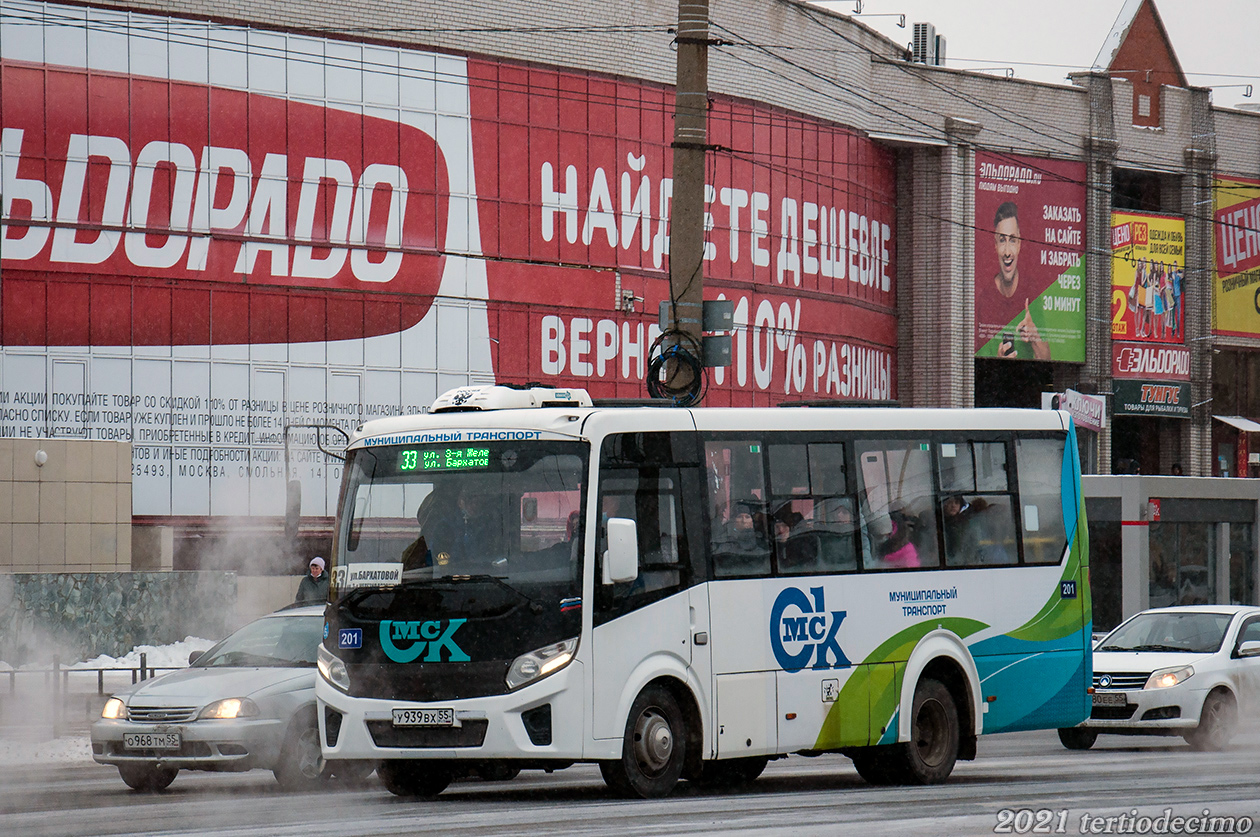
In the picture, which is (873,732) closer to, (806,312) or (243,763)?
(243,763)

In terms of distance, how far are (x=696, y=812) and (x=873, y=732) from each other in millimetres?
2598

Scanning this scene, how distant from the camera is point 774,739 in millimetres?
11945

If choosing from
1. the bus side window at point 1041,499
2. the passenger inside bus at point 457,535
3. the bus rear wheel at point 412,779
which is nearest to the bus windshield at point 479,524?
the passenger inside bus at point 457,535

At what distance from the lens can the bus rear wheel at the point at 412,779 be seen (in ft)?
38.6

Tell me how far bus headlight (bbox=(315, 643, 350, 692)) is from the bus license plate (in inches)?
19.3

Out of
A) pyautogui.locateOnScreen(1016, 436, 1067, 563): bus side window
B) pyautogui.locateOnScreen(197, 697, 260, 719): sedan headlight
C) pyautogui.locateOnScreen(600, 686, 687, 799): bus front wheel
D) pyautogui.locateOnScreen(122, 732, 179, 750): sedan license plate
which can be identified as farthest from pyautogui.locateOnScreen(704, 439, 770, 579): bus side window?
pyautogui.locateOnScreen(122, 732, 179, 750): sedan license plate

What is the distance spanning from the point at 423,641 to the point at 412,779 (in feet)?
4.59

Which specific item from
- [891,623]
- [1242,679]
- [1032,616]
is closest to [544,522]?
[891,623]

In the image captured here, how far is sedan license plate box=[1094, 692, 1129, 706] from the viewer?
17.2m

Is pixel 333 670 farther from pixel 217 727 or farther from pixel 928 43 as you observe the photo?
pixel 928 43

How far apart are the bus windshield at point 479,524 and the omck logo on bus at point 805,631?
1822mm

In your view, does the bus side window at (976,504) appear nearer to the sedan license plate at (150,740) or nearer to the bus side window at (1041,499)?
the bus side window at (1041,499)

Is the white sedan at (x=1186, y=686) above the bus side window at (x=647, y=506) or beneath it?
beneath

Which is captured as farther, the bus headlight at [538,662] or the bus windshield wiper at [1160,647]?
the bus windshield wiper at [1160,647]
